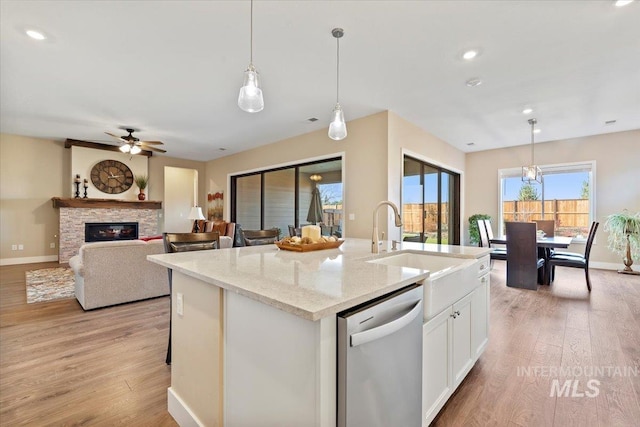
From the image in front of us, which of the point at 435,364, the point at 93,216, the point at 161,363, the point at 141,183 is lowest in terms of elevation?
the point at 161,363

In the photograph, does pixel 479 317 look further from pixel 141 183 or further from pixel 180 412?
pixel 141 183

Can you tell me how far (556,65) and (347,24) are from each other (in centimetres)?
243

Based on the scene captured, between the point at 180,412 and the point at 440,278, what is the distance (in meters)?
1.60

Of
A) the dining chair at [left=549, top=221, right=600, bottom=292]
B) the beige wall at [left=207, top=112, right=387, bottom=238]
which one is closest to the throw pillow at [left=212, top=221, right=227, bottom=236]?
the beige wall at [left=207, top=112, right=387, bottom=238]

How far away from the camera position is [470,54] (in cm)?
297

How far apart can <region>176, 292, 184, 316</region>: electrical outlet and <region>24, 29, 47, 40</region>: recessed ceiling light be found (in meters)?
2.91

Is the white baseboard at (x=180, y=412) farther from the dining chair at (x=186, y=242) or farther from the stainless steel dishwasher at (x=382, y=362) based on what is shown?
the stainless steel dishwasher at (x=382, y=362)

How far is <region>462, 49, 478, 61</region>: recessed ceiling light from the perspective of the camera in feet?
9.59

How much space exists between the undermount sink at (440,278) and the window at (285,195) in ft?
8.73

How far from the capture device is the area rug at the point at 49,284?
3.92 m

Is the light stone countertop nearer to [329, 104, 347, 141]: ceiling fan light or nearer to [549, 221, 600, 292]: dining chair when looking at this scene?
[329, 104, 347, 141]: ceiling fan light

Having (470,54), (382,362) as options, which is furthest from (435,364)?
(470,54)

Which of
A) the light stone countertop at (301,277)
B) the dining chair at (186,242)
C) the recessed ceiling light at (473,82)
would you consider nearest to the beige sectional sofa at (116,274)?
the dining chair at (186,242)

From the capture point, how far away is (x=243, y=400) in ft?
3.98
